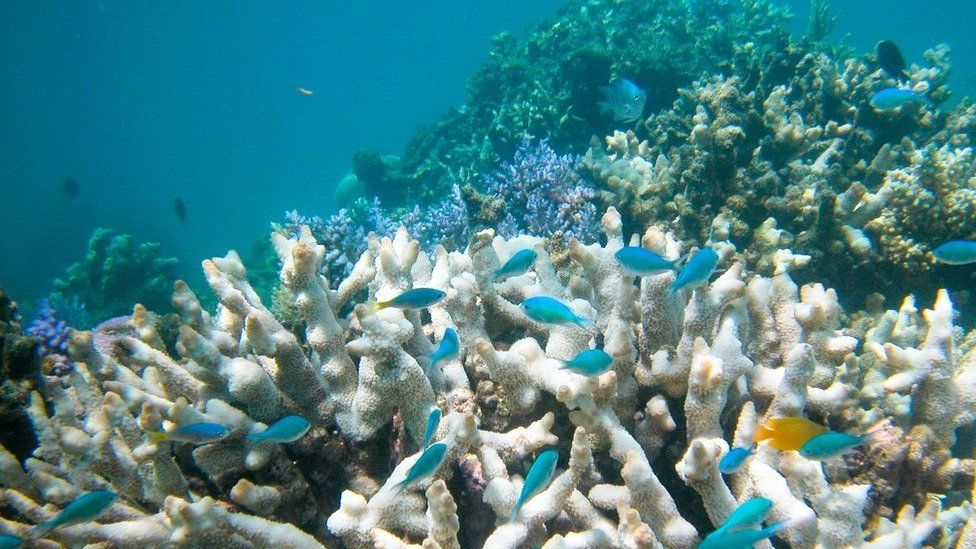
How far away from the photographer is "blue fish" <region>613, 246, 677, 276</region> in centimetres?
266

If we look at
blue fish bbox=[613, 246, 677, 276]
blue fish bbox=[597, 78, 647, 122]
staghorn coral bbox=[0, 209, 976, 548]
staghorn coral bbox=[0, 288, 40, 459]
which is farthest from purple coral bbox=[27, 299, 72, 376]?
blue fish bbox=[597, 78, 647, 122]

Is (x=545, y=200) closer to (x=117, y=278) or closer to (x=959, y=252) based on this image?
(x=959, y=252)

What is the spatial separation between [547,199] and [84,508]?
18.3ft

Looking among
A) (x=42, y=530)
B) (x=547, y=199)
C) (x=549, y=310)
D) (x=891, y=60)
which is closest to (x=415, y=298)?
(x=549, y=310)

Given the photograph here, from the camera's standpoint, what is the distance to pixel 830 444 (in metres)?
2.14

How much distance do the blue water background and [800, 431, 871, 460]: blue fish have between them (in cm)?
4744

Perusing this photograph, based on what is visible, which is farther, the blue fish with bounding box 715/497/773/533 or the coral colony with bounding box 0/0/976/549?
the coral colony with bounding box 0/0/976/549

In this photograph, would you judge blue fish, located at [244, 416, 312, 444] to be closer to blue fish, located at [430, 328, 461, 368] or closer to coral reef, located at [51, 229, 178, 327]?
blue fish, located at [430, 328, 461, 368]

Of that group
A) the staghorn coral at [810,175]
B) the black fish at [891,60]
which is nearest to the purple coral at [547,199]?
the staghorn coral at [810,175]

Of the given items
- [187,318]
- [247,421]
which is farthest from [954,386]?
[187,318]

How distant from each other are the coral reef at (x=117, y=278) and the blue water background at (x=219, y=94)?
28.3 m

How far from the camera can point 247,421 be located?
277 centimetres

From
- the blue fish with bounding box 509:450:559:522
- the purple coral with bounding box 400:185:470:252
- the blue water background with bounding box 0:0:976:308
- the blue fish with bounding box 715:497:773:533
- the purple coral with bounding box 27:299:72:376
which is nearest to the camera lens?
the blue fish with bounding box 715:497:773:533

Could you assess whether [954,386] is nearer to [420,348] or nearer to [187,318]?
[420,348]
